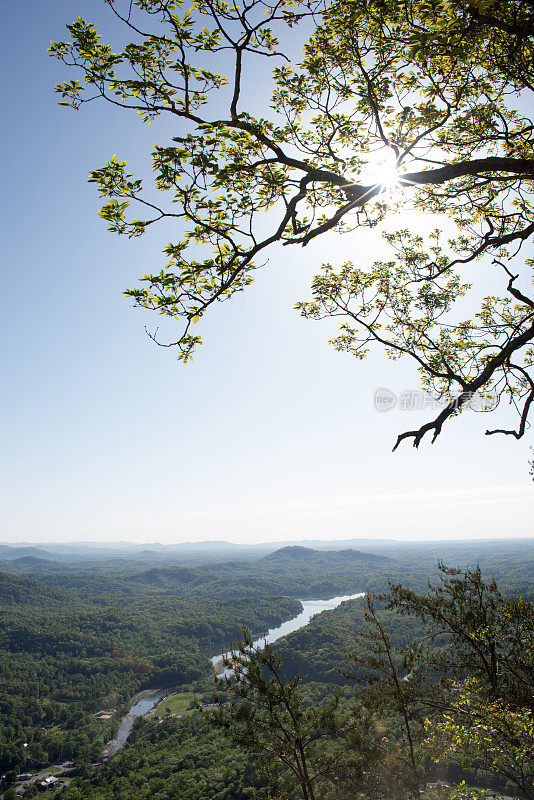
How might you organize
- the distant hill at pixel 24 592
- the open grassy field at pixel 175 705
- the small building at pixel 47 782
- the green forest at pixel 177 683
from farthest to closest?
1. the distant hill at pixel 24 592
2. the open grassy field at pixel 175 705
3. the small building at pixel 47 782
4. the green forest at pixel 177 683

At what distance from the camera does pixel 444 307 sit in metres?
6.69

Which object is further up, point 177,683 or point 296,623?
point 177,683

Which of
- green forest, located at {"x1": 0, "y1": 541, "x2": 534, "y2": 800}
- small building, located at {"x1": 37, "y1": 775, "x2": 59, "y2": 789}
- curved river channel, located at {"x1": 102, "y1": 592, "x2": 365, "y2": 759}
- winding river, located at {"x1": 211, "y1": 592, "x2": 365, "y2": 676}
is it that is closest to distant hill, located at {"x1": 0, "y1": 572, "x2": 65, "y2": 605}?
green forest, located at {"x1": 0, "y1": 541, "x2": 534, "y2": 800}

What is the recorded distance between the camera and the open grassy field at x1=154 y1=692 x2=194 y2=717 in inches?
2341

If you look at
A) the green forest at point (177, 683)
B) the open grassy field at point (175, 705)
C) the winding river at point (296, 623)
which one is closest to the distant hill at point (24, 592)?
the green forest at point (177, 683)

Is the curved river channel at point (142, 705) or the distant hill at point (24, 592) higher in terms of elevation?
the curved river channel at point (142, 705)

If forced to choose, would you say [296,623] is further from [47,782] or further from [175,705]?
[47,782]

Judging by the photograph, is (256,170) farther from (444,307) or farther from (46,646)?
(46,646)

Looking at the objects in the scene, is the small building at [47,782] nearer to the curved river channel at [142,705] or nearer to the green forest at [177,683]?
the green forest at [177,683]

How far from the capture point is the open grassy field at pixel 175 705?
5947 cm

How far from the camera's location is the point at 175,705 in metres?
62.8

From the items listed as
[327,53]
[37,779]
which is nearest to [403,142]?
[327,53]

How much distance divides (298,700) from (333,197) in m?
8.91

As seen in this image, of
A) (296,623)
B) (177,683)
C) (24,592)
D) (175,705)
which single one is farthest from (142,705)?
(24,592)
